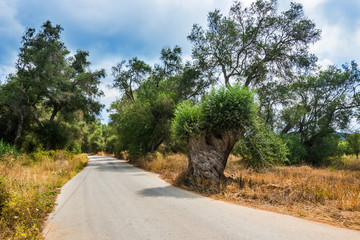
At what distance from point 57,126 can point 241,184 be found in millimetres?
26769

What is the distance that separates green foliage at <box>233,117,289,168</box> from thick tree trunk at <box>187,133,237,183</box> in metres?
0.64

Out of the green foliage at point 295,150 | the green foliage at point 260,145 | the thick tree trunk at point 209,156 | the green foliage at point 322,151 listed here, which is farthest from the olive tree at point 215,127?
the green foliage at point 322,151

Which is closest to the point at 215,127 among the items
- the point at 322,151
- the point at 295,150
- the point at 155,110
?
the point at 155,110

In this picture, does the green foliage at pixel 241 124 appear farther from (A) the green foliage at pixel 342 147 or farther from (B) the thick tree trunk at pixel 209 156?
(A) the green foliage at pixel 342 147

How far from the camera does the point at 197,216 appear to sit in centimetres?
486

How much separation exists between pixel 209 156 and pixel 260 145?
89.5 inches

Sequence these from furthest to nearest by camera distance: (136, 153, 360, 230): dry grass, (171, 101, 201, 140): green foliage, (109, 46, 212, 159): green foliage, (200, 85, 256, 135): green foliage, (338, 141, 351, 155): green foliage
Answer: (338, 141, 351, 155): green foliage < (109, 46, 212, 159): green foliage < (171, 101, 201, 140): green foliage < (200, 85, 256, 135): green foliage < (136, 153, 360, 230): dry grass

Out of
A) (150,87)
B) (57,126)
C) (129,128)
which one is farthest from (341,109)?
(57,126)

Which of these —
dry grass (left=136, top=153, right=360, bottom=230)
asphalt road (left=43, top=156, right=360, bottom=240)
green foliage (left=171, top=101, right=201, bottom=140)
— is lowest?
asphalt road (left=43, top=156, right=360, bottom=240)

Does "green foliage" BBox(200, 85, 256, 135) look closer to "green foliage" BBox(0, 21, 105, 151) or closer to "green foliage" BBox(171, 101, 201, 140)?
"green foliage" BBox(171, 101, 201, 140)

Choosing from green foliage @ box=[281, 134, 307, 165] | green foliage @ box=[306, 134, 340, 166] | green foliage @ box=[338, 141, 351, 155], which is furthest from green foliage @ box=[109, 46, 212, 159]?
green foliage @ box=[338, 141, 351, 155]

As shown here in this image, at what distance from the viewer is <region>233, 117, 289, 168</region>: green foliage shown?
865 centimetres

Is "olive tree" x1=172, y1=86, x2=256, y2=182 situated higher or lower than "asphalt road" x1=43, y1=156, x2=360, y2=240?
higher

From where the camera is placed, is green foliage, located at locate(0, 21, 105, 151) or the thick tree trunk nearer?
the thick tree trunk
